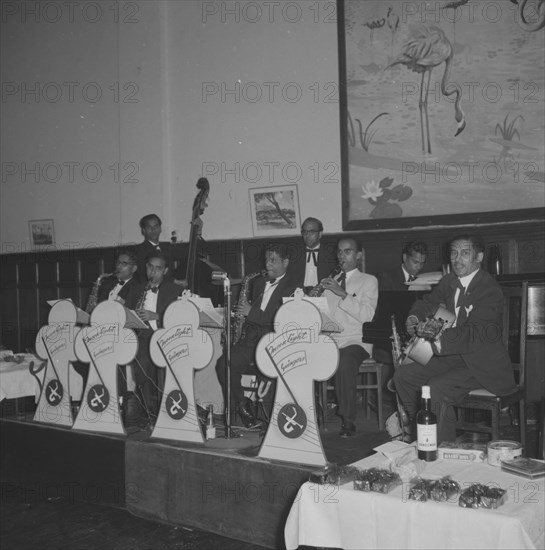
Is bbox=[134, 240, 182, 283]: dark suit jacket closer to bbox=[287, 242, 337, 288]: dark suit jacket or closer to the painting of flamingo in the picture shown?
bbox=[287, 242, 337, 288]: dark suit jacket

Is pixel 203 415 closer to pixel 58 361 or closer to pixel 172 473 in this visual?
pixel 172 473

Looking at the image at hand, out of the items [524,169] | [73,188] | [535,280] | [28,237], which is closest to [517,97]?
[524,169]

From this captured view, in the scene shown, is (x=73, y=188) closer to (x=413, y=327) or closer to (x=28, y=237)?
(x=28, y=237)

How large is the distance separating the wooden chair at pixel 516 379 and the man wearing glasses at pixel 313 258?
191 centimetres

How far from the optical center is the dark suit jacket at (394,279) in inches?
238

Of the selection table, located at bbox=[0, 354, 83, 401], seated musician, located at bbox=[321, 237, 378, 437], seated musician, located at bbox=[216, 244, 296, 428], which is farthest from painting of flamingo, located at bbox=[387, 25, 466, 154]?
table, located at bbox=[0, 354, 83, 401]

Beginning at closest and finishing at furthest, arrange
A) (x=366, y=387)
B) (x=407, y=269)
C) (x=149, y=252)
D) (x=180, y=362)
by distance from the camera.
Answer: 1. (x=180, y=362)
2. (x=366, y=387)
3. (x=407, y=269)
4. (x=149, y=252)

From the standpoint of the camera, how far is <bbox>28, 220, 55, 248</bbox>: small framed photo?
345 inches

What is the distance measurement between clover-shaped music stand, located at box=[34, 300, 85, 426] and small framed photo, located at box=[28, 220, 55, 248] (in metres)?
4.33

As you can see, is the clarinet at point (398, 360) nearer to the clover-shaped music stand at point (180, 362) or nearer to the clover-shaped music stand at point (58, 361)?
the clover-shaped music stand at point (180, 362)

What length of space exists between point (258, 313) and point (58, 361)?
57.8 inches

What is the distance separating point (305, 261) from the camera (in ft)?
21.5

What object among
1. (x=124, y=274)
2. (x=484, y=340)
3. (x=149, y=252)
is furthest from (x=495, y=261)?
(x=149, y=252)

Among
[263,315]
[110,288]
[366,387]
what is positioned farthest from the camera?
[110,288]
